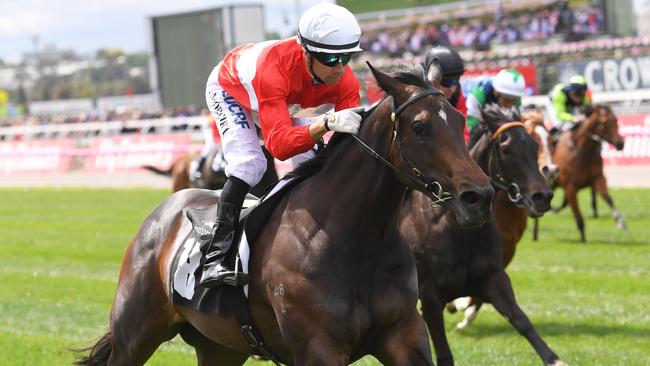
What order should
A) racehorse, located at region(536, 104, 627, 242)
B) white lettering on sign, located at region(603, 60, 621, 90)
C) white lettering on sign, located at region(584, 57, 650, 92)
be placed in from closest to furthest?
racehorse, located at region(536, 104, 627, 242) → white lettering on sign, located at region(584, 57, 650, 92) → white lettering on sign, located at region(603, 60, 621, 90)

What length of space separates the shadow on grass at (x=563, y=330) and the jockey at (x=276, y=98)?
11.9 feet

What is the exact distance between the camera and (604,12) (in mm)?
37469

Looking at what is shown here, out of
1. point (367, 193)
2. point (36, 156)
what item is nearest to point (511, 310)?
point (367, 193)

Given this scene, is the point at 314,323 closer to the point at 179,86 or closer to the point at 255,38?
the point at 255,38

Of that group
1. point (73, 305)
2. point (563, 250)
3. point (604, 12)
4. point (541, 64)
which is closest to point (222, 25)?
point (541, 64)

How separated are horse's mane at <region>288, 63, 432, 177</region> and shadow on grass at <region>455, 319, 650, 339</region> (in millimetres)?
3785

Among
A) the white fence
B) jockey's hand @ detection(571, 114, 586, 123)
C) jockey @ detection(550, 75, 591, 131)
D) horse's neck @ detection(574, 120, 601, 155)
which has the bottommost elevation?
the white fence

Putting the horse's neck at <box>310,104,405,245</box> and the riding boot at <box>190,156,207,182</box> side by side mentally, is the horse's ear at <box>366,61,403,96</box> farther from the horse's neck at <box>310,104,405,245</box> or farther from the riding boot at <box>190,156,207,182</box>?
the riding boot at <box>190,156,207,182</box>

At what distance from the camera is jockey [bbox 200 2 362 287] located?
178 inches

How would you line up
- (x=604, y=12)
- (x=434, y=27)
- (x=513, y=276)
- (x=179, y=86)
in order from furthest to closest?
(x=434, y=27)
(x=604, y=12)
(x=179, y=86)
(x=513, y=276)

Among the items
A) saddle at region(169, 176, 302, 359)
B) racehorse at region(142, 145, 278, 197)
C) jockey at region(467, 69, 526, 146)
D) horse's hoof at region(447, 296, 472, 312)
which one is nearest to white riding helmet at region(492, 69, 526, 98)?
jockey at region(467, 69, 526, 146)

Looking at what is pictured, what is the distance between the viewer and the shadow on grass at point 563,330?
25.8 feet

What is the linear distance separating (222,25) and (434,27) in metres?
17.7

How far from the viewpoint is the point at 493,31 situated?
134 feet
